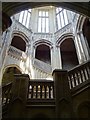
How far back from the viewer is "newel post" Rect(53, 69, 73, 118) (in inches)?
169

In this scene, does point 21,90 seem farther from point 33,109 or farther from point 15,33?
point 15,33

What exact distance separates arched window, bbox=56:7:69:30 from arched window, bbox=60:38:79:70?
192 centimetres

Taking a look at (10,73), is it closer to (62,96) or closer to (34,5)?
(34,5)

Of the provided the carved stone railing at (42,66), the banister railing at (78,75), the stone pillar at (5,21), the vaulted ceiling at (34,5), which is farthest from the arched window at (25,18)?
the banister railing at (78,75)

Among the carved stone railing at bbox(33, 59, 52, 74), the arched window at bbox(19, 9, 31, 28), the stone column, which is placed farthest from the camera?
the arched window at bbox(19, 9, 31, 28)

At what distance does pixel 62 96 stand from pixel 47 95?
502mm

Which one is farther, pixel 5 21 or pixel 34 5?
pixel 34 5

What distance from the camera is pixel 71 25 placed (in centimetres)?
1512

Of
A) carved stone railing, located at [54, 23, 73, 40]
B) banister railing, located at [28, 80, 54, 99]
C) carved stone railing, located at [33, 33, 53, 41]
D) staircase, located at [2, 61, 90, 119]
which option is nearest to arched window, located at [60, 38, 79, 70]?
carved stone railing, located at [54, 23, 73, 40]

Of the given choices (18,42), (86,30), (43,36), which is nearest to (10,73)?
(18,42)

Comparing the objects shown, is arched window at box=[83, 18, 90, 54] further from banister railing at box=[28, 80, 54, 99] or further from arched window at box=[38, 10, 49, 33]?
banister railing at box=[28, 80, 54, 99]

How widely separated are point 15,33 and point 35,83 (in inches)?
434

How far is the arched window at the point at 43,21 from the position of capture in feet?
58.0

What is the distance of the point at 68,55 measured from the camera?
57.4 feet
